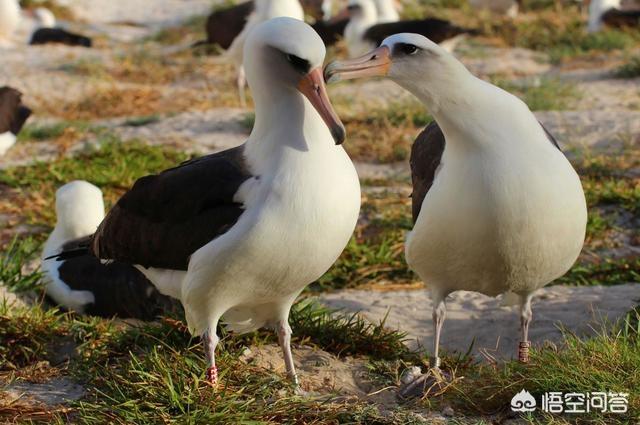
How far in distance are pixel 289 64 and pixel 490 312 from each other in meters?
2.19

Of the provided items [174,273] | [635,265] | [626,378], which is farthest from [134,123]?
[626,378]

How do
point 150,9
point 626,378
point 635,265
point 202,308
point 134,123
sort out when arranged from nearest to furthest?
point 626,378 < point 202,308 < point 635,265 < point 134,123 < point 150,9

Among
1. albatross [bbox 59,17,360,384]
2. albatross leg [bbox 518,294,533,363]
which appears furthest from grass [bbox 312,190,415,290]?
albatross [bbox 59,17,360,384]

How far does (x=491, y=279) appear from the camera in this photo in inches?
161

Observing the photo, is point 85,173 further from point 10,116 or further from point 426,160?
point 426,160

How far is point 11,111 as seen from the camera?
8898mm

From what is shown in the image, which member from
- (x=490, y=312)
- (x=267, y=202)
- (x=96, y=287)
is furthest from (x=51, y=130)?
(x=267, y=202)

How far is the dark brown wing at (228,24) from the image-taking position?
1095 cm

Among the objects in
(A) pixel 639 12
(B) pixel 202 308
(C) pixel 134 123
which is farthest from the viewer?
(A) pixel 639 12

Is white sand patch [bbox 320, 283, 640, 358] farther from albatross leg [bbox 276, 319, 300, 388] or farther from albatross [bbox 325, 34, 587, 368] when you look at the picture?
albatross [bbox 325, 34, 587, 368]

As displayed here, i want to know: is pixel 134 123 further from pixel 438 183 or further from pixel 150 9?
pixel 150 9

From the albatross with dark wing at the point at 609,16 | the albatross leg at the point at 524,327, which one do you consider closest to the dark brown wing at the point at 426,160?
the albatross leg at the point at 524,327

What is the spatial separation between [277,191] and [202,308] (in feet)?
1.88

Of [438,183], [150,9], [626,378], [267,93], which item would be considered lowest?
[150,9]
